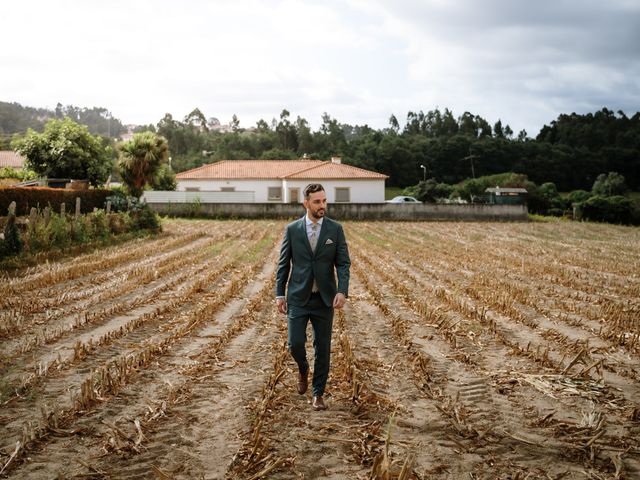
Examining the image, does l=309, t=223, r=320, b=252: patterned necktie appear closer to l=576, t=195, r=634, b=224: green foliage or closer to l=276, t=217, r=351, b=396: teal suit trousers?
l=276, t=217, r=351, b=396: teal suit trousers

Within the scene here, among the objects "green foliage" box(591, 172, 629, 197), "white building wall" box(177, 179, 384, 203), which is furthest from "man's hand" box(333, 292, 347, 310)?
"green foliage" box(591, 172, 629, 197)

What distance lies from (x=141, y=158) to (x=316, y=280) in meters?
32.1

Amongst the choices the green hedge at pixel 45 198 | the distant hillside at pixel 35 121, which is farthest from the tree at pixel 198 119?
the green hedge at pixel 45 198

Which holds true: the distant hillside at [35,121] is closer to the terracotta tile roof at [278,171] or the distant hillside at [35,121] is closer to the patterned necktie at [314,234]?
the terracotta tile roof at [278,171]

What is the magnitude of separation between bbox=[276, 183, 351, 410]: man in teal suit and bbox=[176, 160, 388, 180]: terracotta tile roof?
38.5 meters

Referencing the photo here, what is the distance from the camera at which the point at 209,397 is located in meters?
5.27

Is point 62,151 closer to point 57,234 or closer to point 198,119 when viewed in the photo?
point 57,234

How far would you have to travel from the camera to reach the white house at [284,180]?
43.7 metres

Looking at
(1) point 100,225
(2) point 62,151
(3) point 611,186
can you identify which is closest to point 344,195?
(2) point 62,151

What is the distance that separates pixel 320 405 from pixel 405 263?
443 inches

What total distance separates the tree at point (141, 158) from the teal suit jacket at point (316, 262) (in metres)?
31.4

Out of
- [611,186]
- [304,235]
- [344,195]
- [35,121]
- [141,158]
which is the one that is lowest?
[304,235]

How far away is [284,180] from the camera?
147 ft

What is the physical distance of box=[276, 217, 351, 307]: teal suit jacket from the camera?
497 cm
